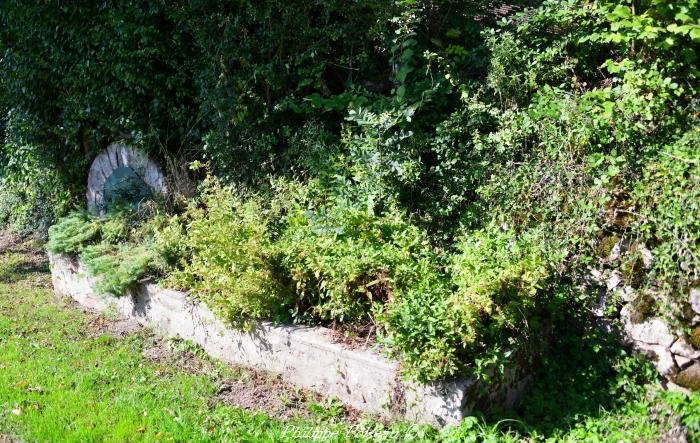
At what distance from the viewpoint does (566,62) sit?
17.6ft

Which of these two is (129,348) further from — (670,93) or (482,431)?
(670,93)

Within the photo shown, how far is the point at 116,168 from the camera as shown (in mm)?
8195

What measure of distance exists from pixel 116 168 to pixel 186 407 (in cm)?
463

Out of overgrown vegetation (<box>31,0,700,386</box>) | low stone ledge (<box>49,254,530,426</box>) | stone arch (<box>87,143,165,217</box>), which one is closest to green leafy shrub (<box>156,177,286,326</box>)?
overgrown vegetation (<box>31,0,700,386</box>)

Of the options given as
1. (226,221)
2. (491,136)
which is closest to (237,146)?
(226,221)

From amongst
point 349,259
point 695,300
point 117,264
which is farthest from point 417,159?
point 117,264

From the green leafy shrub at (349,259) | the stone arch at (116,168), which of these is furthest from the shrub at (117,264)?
the green leafy shrub at (349,259)

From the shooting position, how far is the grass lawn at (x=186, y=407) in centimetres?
387

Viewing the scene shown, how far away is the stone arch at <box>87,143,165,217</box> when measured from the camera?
7.65m

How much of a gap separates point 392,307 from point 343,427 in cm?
82

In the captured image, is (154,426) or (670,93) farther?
(670,93)

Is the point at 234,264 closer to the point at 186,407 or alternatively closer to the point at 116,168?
the point at 186,407

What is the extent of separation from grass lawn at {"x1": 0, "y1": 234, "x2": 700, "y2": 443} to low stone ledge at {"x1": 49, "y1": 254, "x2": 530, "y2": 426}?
99mm

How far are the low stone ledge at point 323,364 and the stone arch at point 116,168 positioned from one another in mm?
1776
